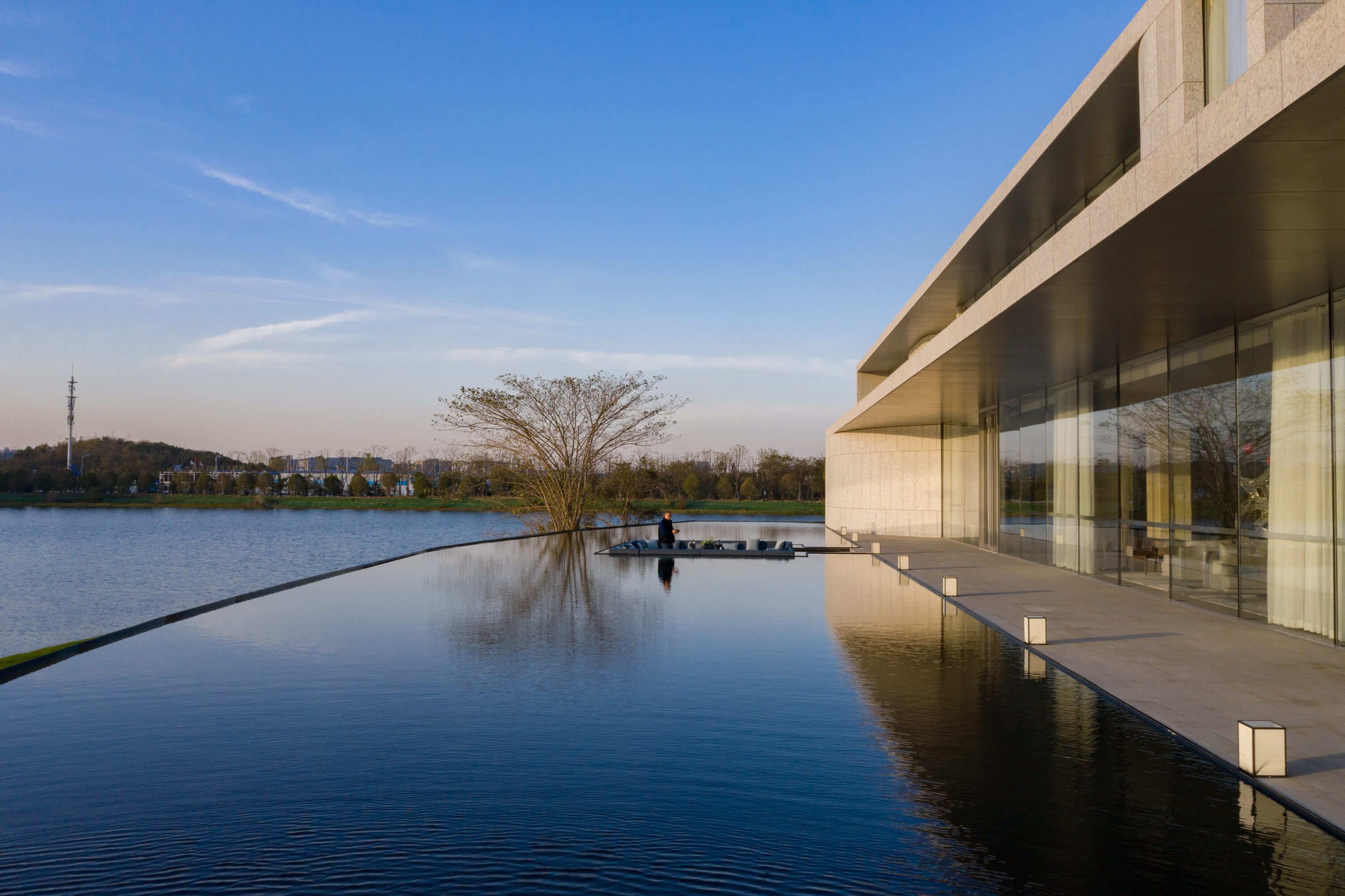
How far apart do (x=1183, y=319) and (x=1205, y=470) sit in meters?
2.17

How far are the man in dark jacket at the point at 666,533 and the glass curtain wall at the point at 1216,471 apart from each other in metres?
8.60

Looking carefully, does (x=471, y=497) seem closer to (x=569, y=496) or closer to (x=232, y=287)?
(x=569, y=496)

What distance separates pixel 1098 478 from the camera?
1493 centimetres

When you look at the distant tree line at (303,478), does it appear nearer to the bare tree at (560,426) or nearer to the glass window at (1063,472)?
the bare tree at (560,426)

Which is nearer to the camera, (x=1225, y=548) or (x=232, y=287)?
(x=1225, y=548)

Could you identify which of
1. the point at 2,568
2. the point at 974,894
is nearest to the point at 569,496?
the point at 2,568

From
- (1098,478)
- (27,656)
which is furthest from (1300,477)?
(27,656)

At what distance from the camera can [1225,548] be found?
11.0m

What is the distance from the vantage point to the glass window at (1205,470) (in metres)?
10.8

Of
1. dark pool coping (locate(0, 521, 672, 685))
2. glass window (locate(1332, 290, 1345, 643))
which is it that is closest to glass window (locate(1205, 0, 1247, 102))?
glass window (locate(1332, 290, 1345, 643))

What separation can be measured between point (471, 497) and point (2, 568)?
12972 millimetres

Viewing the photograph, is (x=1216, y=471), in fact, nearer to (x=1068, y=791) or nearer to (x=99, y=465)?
(x=1068, y=791)

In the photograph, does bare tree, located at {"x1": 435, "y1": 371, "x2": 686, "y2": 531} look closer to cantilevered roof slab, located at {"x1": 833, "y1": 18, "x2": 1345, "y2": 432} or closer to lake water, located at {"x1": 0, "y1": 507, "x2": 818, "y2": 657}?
lake water, located at {"x1": 0, "y1": 507, "x2": 818, "y2": 657}

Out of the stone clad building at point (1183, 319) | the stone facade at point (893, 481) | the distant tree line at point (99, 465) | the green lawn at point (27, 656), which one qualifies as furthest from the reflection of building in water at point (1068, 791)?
the distant tree line at point (99, 465)
